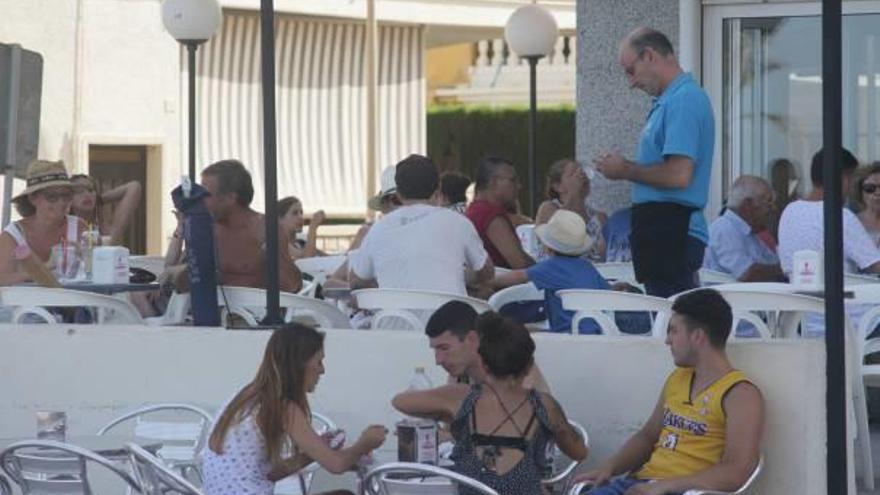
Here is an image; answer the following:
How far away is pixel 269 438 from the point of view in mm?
6316

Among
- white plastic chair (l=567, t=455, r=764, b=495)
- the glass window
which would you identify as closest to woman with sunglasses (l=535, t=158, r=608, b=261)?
the glass window

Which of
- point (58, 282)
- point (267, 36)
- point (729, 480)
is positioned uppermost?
point (267, 36)

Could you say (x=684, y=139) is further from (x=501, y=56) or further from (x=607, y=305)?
(x=501, y=56)

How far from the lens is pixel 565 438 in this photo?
6.42 metres

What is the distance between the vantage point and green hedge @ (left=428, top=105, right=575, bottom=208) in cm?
2966

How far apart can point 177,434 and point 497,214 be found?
11.4 ft

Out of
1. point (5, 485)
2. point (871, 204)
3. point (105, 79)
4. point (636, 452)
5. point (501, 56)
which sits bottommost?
point (5, 485)

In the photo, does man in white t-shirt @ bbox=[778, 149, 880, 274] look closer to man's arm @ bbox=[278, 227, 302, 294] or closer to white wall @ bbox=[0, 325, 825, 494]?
white wall @ bbox=[0, 325, 825, 494]

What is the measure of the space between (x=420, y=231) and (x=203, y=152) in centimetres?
1518

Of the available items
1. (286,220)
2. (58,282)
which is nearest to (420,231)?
(58,282)

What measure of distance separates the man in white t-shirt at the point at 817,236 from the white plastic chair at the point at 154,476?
3.62 meters

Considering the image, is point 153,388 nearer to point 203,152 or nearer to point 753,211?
point 753,211

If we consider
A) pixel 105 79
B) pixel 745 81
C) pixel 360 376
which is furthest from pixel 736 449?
pixel 105 79

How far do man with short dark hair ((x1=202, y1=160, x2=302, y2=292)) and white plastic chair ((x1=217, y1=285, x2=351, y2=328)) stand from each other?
267 millimetres
